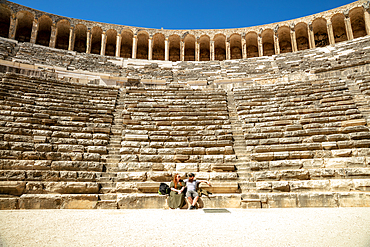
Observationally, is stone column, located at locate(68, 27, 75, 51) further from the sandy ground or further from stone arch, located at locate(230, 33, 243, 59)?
the sandy ground

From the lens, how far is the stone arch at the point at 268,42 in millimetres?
25734

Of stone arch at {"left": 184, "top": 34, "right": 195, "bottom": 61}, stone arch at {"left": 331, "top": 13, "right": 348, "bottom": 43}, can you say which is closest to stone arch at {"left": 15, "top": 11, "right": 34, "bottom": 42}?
stone arch at {"left": 184, "top": 34, "right": 195, "bottom": 61}

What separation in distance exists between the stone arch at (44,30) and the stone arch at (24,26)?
76 centimetres

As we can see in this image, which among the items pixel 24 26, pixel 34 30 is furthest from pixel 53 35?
pixel 24 26

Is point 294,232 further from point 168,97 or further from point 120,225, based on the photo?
point 168,97

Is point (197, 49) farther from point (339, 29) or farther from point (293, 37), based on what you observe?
point (339, 29)

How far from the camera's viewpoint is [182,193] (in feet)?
19.0

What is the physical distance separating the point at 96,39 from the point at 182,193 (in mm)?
24963

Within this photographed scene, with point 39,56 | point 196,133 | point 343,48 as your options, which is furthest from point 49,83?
point 343,48

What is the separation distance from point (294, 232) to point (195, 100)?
26.3ft

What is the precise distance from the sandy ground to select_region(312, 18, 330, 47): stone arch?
80.7 ft

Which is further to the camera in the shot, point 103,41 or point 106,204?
point 103,41

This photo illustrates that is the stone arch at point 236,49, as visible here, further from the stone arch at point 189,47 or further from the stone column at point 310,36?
the stone column at point 310,36

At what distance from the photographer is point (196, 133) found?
27.1ft
